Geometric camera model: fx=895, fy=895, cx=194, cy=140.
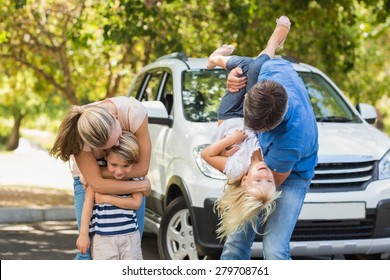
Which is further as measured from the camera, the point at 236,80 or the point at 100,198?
the point at 236,80

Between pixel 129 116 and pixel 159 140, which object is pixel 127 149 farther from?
pixel 159 140

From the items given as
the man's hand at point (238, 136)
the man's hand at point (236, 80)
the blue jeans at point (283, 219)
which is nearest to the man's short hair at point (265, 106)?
the man's hand at point (238, 136)

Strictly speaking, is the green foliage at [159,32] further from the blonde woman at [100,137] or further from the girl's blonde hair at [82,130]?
the girl's blonde hair at [82,130]

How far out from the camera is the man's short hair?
14.8ft

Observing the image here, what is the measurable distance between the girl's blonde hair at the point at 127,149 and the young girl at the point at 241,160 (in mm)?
408

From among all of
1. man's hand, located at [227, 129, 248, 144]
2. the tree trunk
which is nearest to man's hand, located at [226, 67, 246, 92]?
man's hand, located at [227, 129, 248, 144]

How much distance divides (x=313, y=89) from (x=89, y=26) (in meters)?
7.31

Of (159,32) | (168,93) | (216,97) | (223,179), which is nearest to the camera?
(223,179)

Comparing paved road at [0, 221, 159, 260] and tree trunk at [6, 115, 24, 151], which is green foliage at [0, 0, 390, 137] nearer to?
paved road at [0, 221, 159, 260]

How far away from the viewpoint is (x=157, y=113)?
7.58m

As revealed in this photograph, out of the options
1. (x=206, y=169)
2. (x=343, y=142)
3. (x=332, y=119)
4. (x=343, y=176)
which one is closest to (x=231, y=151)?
(x=206, y=169)

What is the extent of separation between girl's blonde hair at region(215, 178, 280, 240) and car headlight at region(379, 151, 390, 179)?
2.58 m

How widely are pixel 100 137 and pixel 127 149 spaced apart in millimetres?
255

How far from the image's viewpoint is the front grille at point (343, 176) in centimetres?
700
